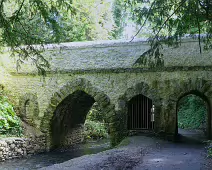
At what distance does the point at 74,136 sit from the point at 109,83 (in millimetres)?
4741

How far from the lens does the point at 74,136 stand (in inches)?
647

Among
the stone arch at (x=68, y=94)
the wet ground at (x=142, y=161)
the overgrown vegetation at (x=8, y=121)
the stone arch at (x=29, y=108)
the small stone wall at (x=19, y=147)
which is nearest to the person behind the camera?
the wet ground at (x=142, y=161)

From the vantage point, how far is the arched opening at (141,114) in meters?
13.4

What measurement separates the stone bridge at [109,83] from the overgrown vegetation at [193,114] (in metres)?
7.00

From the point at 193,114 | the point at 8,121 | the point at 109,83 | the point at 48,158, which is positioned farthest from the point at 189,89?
the point at 193,114

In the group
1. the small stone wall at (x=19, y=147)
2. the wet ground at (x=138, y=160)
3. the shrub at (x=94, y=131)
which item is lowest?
the shrub at (x=94, y=131)

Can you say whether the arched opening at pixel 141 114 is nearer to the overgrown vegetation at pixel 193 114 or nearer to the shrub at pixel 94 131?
the shrub at pixel 94 131

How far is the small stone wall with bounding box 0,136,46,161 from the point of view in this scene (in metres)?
11.4

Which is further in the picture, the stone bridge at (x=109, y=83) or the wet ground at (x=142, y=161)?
the stone bridge at (x=109, y=83)

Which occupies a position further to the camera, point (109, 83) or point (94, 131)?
point (94, 131)

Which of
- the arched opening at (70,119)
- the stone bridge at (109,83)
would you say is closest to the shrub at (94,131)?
the arched opening at (70,119)

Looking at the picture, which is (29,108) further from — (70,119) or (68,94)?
(70,119)

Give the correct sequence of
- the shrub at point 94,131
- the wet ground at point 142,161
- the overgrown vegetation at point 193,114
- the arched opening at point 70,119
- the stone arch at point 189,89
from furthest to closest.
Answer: the overgrown vegetation at point 193,114, the shrub at point 94,131, the arched opening at point 70,119, the stone arch at point 189,89, the wet ground at point 142,161

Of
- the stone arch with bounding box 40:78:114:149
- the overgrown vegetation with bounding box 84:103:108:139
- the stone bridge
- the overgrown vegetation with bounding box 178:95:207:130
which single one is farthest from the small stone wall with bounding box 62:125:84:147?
the overgrown vegetation with bounding box 178:95:207:130
